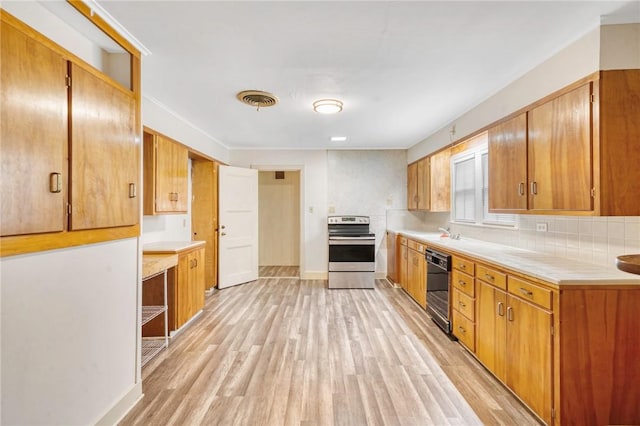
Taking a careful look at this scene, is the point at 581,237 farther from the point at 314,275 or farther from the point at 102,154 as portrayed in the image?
the point at 314,275

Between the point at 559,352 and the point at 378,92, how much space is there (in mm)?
2369

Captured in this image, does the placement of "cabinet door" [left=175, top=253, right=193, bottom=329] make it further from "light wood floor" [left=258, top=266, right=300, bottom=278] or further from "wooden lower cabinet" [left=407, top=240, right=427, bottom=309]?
"wooden lower cabinet" [left=407, top=240, right=427, bottom=309]

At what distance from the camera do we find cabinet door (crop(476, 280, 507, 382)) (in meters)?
2.14

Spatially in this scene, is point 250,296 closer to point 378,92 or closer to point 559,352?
point 378,92

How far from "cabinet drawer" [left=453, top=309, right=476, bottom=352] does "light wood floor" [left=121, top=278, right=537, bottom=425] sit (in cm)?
11

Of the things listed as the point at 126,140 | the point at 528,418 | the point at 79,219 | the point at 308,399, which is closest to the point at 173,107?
the point at 126,140

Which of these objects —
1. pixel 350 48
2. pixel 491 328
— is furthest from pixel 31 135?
pixel 491 328

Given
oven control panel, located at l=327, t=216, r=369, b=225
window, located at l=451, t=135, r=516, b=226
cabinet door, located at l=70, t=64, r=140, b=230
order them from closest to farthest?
cabinet door, located at l=70, t=64, r=140, b=230 → window, located at l=451, t=135, r=516, b=226 → oven control panel, located at l=327, t=216, r=369, b=225

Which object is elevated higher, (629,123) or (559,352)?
(629,123)

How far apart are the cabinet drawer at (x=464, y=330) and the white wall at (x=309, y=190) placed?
9.34 ft

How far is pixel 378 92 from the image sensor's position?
2781mm

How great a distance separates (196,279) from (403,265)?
297 centimetres

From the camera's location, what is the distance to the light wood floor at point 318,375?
1891 millimetres

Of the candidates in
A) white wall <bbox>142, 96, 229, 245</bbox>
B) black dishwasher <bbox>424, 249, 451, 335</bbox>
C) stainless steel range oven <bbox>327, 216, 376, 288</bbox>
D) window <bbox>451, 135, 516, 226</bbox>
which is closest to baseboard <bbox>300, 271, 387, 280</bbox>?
stainless steel range oven <bbox>327, 216, 376, 288</bbox>
